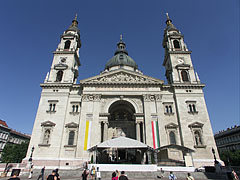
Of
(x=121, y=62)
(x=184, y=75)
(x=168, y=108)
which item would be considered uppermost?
(x=121, y=62)

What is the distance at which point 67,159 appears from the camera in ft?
87.1

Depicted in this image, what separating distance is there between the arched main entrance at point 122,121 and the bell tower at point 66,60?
11.4 meters

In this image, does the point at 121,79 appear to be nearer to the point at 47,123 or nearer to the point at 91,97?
the point at 91,97

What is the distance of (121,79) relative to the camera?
32844 mm

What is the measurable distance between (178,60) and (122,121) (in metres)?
18.8

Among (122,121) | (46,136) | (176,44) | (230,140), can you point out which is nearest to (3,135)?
(46,136)

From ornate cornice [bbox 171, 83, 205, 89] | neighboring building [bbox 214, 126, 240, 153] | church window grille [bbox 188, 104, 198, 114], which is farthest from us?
neighboring building [bbox 214, 126, 240, 153]

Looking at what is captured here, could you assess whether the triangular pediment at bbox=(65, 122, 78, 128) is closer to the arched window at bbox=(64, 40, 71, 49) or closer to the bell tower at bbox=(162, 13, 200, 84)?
the arched window at bbox=(64, 40, 71, 49)

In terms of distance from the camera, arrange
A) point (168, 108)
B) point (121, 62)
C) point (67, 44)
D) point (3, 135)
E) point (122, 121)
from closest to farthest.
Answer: point (168, 108)
point (122, 121)
point (67, 44)
point (121, 62)
point (3, 135)

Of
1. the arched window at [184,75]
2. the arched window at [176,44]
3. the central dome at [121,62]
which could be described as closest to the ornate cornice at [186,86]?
the arched window at [184,75]

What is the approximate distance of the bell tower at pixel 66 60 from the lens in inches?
1355

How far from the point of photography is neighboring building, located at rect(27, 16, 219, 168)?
A: 26953 mm

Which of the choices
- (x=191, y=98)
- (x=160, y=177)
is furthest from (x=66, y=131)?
(x=191, y=98)

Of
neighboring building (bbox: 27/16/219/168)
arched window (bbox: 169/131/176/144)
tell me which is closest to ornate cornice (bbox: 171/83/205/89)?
neighboring building (bbox: 27/16/219/168)
